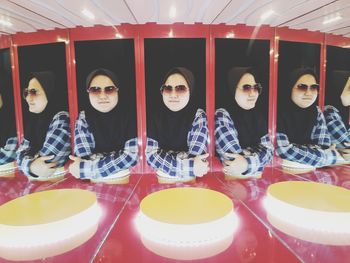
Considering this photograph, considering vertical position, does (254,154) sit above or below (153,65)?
below

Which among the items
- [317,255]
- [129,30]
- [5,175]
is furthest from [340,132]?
[5,175]

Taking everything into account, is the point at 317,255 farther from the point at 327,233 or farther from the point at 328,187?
the point at 328,187

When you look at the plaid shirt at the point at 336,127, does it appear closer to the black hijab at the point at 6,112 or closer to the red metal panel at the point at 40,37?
the red metal panel at the point at 40,37

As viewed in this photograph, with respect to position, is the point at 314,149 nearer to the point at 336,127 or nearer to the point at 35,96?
the point at 336,127

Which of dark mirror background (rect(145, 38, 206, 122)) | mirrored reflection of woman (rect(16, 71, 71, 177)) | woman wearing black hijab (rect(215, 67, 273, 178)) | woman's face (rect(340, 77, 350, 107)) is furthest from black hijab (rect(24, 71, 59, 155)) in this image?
woman's face (rect(340, 77, 350, 107))

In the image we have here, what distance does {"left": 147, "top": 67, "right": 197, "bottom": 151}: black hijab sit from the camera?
1498 mm

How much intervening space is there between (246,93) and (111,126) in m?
0.84

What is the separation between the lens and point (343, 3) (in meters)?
1.26

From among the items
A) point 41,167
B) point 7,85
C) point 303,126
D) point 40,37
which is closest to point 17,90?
point 7,85

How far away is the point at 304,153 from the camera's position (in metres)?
1.60

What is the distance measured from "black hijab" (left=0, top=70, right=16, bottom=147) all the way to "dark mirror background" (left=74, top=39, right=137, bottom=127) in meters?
0.55

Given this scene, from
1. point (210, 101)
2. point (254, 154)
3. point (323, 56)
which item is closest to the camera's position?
point (254, 154)

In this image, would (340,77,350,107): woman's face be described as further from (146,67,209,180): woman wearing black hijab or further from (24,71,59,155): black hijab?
(24,71,59,155): black hijab

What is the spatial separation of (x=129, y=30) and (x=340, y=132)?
5.40ft
